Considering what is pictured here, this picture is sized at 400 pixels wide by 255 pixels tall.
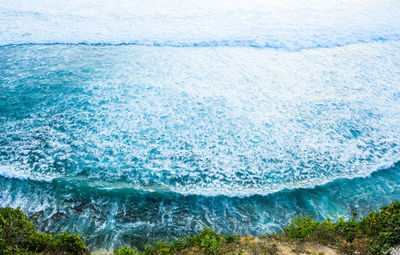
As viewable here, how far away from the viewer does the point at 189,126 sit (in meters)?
11.9

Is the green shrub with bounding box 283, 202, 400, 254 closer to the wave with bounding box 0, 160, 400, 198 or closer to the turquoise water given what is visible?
the turquoise water

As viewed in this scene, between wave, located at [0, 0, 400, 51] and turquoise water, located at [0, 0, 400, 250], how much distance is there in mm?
220

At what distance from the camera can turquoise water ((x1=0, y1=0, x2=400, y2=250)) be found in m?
8.66

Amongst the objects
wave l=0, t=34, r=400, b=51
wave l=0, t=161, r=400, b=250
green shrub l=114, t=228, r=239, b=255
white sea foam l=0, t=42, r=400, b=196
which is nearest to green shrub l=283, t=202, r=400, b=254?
wave l=0, t=161, r=400, b=250

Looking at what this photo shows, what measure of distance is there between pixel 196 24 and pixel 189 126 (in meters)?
13.5

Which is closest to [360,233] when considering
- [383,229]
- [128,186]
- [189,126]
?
[383,229]

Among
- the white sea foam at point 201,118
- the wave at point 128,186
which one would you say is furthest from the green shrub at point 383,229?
the white sea foam at point 201,118

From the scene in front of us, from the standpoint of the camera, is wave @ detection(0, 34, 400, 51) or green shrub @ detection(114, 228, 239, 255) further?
wave @ detection(0, 34, 400, 51)

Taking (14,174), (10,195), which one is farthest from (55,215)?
(14,174)

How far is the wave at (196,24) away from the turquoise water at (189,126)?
0.22 metres

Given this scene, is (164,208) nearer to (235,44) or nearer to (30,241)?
(30,241)

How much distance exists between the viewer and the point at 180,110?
1282 centimetres

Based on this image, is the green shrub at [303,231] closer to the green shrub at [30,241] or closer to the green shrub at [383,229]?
the green shrub at [383,229]

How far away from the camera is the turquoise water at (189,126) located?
28.4ft
